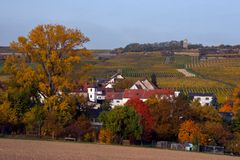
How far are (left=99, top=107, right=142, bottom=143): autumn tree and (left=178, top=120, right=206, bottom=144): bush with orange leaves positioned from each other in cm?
499

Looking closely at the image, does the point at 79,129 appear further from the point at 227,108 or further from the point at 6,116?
the point at 227,108

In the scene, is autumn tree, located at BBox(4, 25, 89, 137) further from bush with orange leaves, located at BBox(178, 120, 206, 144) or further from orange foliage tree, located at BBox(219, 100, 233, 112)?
orange foliage tree, located at BBox(219, 100, 233, 112)

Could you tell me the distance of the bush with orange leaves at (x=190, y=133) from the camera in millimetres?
49844

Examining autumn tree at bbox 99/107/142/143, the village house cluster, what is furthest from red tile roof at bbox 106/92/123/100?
autumn tree at bbox 99/107/142/143

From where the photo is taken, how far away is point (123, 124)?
160 ft

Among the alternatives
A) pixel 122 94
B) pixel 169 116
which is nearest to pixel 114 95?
pixel 122 94

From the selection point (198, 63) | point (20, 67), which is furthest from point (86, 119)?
point (198, 63)

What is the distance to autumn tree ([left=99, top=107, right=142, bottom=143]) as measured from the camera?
4825cm

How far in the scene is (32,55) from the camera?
46.3 metres

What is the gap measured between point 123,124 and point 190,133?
667 cm

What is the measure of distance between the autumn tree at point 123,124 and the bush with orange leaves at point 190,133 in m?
4.99

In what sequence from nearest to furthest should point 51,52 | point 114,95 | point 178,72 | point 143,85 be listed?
point 51,52 → point 114,95 → point 143,85 → point 178,72

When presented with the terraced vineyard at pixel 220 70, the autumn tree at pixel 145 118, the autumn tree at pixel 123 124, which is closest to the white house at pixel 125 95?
the autumn tree at pixel 145 118

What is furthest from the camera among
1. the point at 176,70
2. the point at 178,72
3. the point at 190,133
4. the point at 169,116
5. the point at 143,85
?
the point at 176,70
